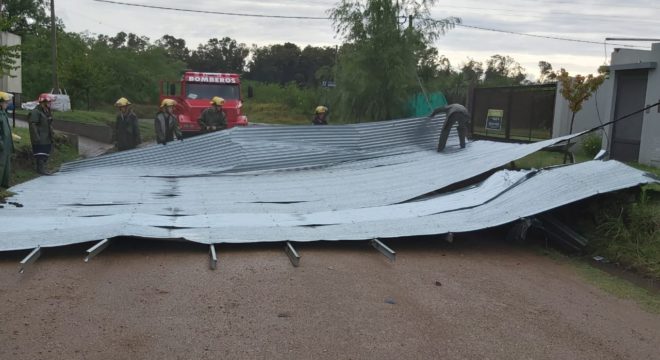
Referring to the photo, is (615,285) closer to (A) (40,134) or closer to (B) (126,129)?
(A) (40,134)

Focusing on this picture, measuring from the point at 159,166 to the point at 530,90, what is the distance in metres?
13.9

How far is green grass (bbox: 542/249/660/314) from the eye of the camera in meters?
5.74

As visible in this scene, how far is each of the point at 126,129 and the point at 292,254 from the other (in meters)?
9.46

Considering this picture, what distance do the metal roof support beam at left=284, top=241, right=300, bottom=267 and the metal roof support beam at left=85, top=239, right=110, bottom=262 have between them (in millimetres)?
1837

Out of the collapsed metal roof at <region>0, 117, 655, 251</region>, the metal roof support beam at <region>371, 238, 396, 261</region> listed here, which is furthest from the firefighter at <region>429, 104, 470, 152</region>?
the metal roof support beam at <region>371, 238, 396, 261</region>

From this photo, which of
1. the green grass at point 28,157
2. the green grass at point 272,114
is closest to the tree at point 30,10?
the green grass at point 272,114

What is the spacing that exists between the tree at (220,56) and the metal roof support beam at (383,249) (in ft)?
285

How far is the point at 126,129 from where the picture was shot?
1480 cm

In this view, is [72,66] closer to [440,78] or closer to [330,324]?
[440,78]

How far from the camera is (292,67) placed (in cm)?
9006

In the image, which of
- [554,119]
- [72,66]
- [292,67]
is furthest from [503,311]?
→ [292,67]

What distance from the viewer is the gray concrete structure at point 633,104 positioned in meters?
16.5

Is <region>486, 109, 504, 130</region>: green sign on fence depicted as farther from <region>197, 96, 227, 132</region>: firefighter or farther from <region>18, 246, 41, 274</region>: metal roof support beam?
<region>18, 246, 41, 274</region>: metal roof support beam

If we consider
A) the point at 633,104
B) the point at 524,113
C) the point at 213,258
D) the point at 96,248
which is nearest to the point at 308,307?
the point at 213,258
